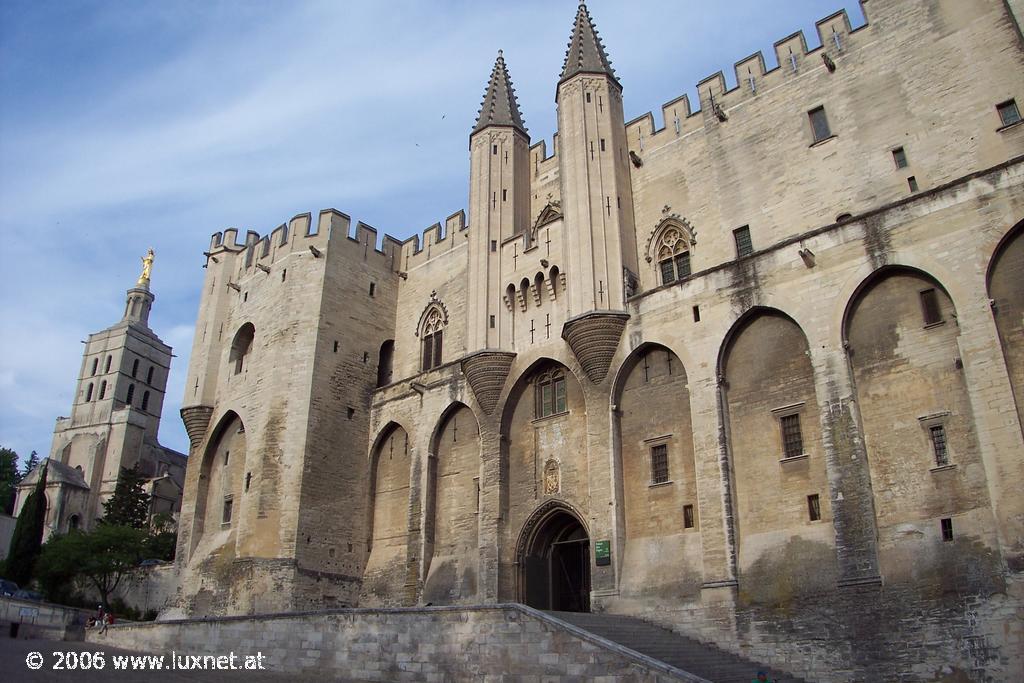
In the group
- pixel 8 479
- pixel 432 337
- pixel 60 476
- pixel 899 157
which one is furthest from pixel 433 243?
pixel 8 479

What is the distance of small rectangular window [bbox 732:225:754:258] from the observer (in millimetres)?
19953

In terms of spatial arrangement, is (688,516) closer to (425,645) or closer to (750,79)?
(425,645)

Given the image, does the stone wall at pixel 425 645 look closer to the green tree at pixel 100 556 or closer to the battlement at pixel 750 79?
the green tree at pixel 100 556

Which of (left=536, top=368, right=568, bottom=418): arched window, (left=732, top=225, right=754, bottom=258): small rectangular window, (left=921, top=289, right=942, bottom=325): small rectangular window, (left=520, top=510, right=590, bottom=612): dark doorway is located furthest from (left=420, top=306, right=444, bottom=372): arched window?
(left=921, top=289, right=942, bottom=325): small rectangular window

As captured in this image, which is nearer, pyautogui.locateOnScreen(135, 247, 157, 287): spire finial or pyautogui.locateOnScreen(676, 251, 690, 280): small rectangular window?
pyautogui.locateOnScreen(676, 251, 690, 280): small rectangular window

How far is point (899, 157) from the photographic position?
59.1 feet

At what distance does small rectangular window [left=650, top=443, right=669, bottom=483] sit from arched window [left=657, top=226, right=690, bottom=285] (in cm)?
455

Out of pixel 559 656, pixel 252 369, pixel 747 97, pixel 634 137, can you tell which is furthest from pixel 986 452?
pixel 252 369

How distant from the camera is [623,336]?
19.8 meters

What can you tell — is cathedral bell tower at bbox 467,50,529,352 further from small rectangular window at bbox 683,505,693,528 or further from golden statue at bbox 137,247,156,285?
golden statue at bbox 137,247,156,285

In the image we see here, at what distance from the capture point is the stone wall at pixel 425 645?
42.9 ft

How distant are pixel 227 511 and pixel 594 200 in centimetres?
1468

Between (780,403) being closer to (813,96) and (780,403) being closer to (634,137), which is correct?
(813,96)

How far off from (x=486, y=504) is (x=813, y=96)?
12.7 metres
